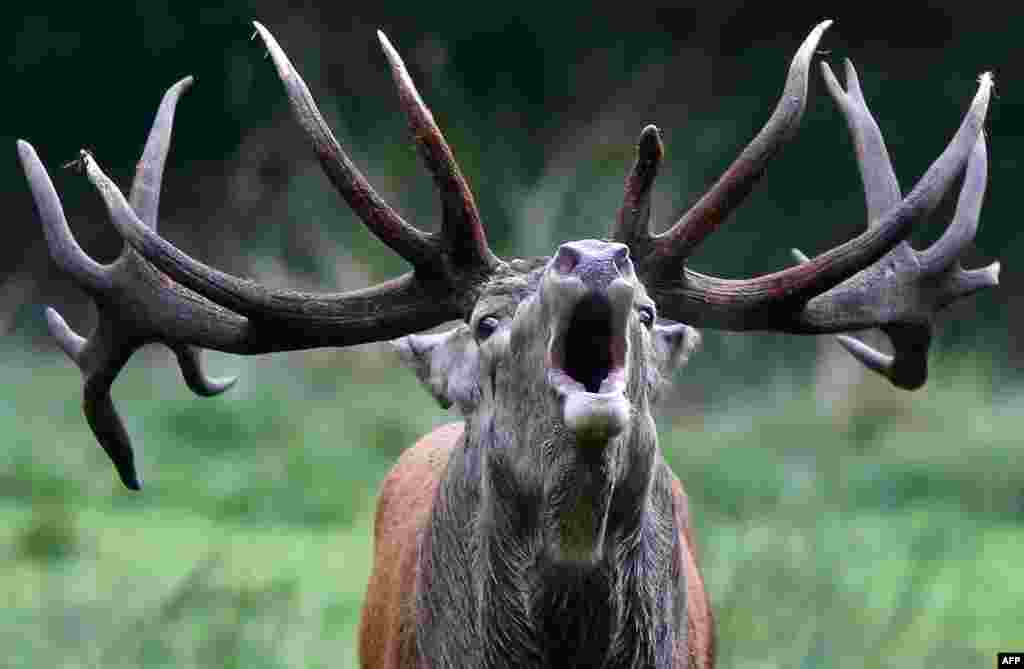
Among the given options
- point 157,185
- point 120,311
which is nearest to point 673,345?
point 120,311

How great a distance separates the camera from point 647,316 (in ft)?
15.1

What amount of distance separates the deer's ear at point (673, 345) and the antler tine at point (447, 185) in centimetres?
44

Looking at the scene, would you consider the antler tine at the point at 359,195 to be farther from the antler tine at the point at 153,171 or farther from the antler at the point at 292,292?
the antler tine at the point at 153,171

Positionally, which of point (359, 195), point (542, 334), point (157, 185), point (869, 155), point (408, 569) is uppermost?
point (869, 155)

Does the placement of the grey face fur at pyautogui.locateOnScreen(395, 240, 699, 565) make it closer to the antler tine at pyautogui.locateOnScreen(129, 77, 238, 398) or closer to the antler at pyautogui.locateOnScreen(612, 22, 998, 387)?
the antler at pyautogui.locateOnScreen(612, 22, 998, 387)

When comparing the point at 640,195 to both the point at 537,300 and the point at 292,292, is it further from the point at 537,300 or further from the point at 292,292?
the point at 292,292

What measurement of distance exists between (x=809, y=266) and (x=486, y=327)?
2.88ft

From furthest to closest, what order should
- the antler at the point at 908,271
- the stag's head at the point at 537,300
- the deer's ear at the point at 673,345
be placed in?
the antler at the point at 908,271 < the deer's ear at the point at 673,345 < the stag's head at the point at 537,300

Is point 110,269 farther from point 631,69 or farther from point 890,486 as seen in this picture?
point 631,69

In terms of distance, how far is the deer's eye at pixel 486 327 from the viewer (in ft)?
15.5

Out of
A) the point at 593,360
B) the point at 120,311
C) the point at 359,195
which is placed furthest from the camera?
the point at 120,311

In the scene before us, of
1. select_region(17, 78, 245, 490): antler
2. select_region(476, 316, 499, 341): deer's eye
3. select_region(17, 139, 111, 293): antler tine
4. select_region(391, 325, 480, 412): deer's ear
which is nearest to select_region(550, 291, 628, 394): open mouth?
select_region(476, 316, 499, 341): deer's eye

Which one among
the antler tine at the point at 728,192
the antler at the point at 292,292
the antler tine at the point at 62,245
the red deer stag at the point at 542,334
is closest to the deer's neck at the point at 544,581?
the red deer stag at the point at 542,334

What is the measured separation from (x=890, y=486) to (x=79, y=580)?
4.35 metres
